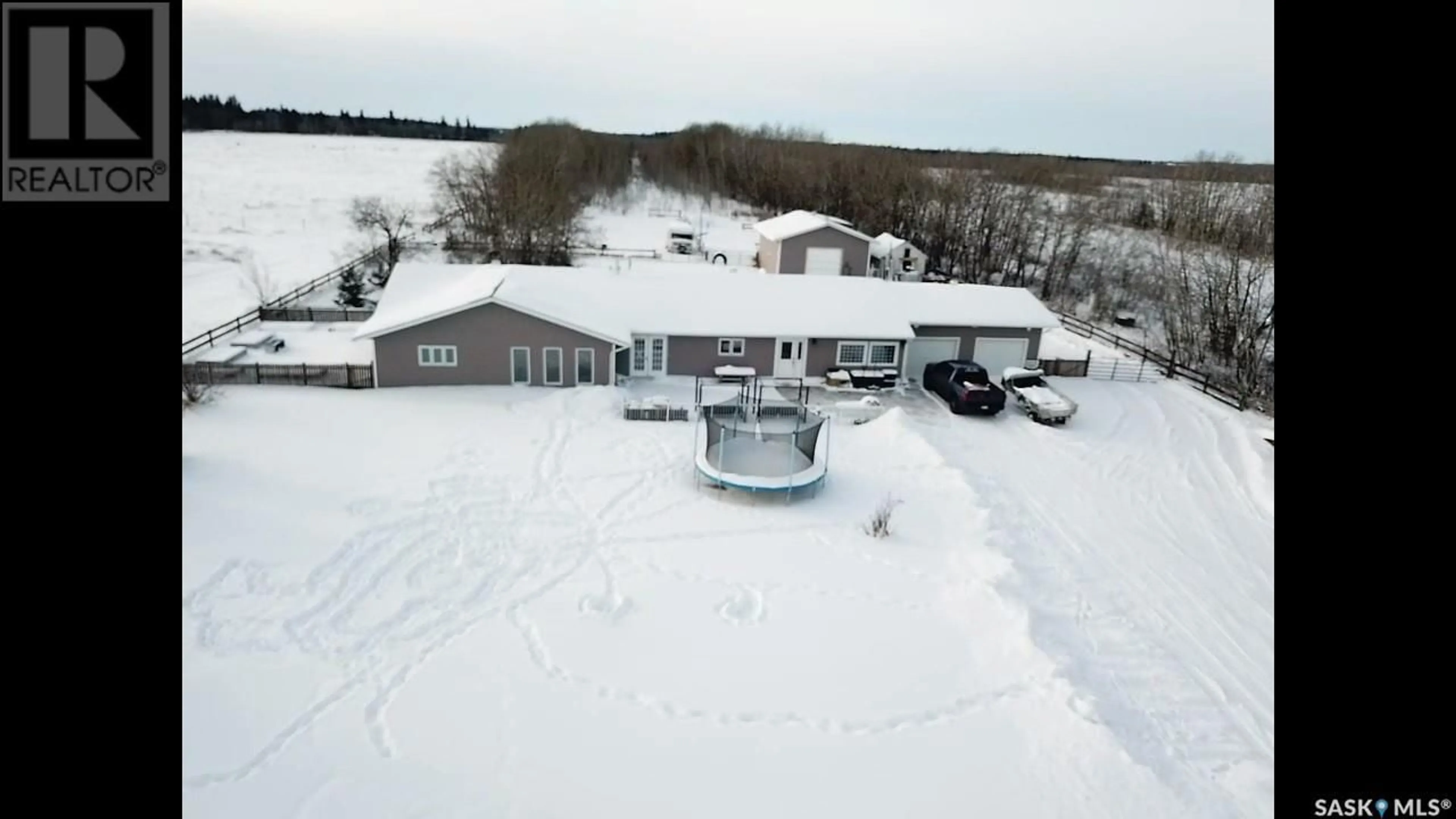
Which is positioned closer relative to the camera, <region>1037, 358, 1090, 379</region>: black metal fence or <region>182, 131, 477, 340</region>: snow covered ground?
<region>1037, 358, 1090, 379</region>: black metal fence

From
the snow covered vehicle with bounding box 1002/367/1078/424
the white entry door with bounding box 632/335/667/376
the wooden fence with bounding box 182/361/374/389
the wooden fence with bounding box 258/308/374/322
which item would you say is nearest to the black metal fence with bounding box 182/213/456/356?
the wooden fence with bounding box 258/308/374/322

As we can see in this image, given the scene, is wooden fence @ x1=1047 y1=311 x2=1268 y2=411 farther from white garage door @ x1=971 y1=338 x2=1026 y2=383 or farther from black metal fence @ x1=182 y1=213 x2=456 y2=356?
black metal fence @ x1=182 y1=213 x2=456 y2=356

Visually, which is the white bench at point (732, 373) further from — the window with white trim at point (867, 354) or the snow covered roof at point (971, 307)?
the snow covered roof at point (971, 307)

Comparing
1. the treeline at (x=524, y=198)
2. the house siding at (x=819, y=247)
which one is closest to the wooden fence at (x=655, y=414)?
the house siding at (x=819, y=247)

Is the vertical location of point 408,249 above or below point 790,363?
above

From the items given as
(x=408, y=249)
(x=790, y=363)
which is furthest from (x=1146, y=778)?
(x=408, y=249)
